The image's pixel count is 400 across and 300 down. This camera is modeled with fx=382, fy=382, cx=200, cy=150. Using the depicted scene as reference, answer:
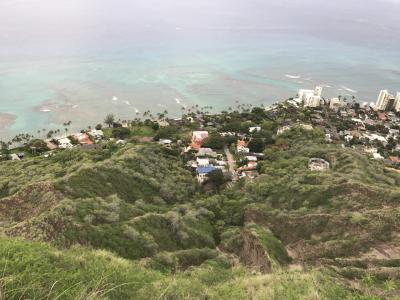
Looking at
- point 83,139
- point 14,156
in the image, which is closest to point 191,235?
point 14,156

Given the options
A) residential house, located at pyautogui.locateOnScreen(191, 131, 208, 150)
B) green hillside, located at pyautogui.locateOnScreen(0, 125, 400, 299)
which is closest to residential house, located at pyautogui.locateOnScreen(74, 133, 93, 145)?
residential house, located at pyautogui.locateOnScreen(191, 131, 208, 150)

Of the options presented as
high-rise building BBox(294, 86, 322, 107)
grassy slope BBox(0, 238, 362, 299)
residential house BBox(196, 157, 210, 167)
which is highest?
grassy slope BBox(0, 238, 362, 299)

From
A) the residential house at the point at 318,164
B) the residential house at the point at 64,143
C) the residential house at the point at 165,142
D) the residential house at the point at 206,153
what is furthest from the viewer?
the residential house at the point at 165,142

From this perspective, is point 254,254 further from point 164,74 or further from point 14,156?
point 164,74

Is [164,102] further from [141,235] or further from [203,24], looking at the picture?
[203,24]

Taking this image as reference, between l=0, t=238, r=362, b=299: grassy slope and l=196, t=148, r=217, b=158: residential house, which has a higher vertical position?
l=0, t=238, r=362, b=299: grassy slope

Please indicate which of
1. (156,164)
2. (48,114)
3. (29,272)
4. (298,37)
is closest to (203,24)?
(298,37)

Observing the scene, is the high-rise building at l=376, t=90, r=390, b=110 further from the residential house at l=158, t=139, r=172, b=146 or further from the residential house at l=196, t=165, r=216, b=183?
the residential house at l=196, t=165, r=216, b=183

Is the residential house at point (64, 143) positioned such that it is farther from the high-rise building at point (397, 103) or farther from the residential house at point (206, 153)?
the high-rise building at point (397, 103)

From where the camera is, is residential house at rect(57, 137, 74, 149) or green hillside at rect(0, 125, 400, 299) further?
residential house at rect(57, 137, 74, 149)

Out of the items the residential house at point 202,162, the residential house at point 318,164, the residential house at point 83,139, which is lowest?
the residential house at point 83,139

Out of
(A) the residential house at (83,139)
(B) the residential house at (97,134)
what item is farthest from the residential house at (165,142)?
(A) the residential house at (83,139)
